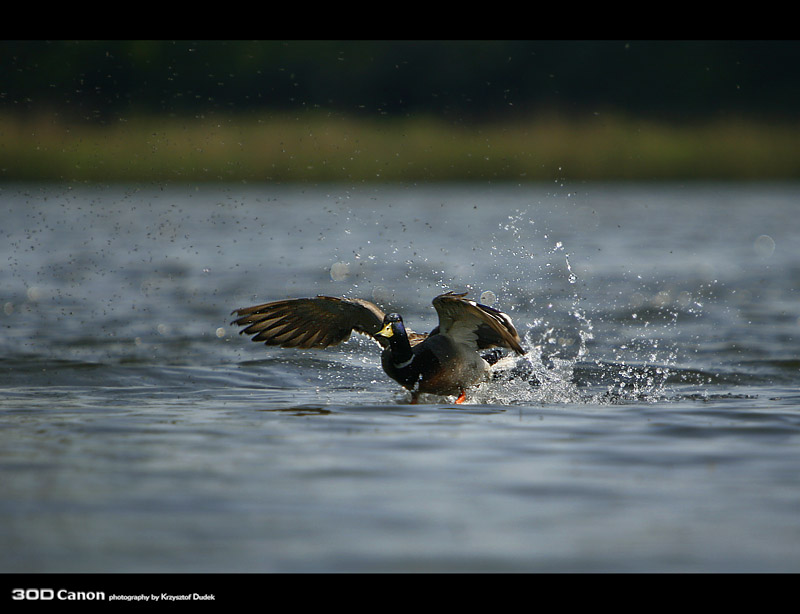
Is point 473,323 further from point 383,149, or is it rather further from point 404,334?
point 383,149

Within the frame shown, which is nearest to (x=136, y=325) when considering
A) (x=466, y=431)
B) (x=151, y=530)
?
(x=466, y=431)

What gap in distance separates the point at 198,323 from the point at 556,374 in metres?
4.61

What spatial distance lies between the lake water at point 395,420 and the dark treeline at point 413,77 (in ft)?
37.3

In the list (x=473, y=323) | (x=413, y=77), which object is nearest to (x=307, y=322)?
(x=473, y=323)

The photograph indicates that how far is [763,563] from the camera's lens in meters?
4.03

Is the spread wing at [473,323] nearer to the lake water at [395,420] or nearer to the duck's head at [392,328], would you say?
the duck's head at [392,328]

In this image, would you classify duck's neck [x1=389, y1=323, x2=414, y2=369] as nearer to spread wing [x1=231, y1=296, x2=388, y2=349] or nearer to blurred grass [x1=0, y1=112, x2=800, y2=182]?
spread wing [x1=231, y1=296, x2=388, y2=349]

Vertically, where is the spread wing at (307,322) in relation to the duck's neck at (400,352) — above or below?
above

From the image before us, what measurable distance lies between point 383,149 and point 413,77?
10006 mm

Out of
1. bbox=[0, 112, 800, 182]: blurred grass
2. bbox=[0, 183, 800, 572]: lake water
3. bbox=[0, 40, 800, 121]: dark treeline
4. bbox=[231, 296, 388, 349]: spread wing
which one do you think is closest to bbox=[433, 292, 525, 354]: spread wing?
bbox=[0, 183, 800, 572]: lake water

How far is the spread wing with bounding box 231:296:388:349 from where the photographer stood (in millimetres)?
8273

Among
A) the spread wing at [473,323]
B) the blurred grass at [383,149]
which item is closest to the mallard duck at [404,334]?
the spread wing at [473,323]

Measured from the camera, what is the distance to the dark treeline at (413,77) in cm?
2803

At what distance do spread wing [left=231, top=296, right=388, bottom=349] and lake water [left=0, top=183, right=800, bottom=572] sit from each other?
418 mm
